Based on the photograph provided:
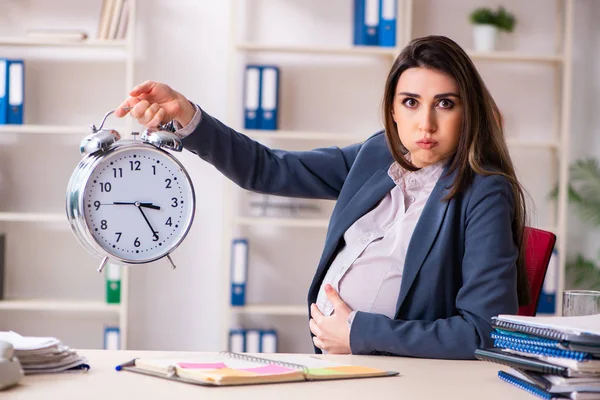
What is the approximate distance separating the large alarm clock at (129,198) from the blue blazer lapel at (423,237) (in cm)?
48

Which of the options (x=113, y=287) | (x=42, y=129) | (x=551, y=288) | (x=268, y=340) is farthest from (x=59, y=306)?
(x=551, y=288)

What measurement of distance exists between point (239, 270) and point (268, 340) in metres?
0.37

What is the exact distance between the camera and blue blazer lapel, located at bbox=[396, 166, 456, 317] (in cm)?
170

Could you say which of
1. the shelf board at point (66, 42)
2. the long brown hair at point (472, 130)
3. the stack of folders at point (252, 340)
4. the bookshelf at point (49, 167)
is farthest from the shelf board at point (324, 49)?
the long brown hair at point (472, 130)

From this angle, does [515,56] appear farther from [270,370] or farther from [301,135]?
[270,370]

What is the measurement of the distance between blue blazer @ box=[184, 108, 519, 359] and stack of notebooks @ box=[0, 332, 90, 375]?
542 mm

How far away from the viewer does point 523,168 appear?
407cm

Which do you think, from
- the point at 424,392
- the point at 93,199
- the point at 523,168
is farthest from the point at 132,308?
the point at 424,392

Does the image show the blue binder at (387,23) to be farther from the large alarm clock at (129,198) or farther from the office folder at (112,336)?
the large alarm clock at (129,198)

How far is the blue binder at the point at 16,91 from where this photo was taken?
3.60 m

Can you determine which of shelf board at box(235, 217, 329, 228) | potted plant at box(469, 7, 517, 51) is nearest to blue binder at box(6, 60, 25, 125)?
shelf board at box(235, 217, 329, 228)

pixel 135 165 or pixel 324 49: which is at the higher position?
pixel 324 49

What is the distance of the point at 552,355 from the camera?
1254mm

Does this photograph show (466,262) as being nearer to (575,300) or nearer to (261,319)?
(575,300)
